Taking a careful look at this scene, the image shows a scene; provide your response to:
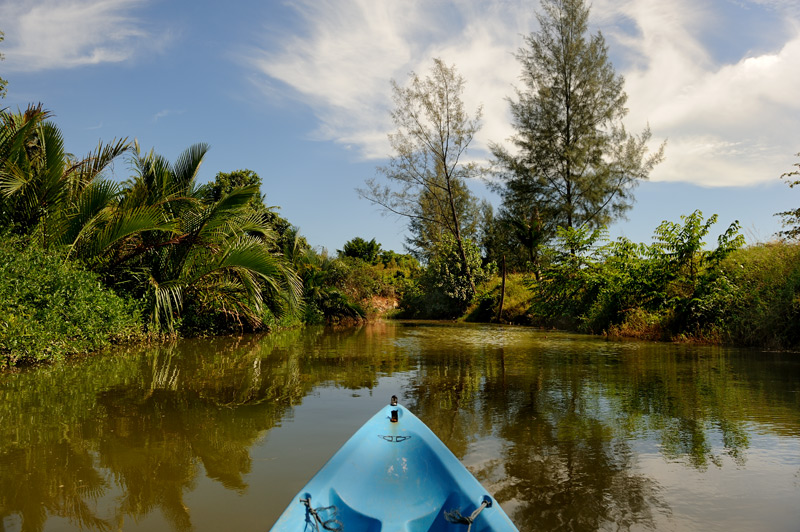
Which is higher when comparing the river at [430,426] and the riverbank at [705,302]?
the riverbank at [705,302]

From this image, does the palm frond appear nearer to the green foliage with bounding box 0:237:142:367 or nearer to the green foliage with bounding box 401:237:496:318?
the green foliage with bounding box 0:237:142:367

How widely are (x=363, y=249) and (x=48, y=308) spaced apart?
3422 centimetres

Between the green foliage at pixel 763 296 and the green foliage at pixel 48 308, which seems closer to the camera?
the green foliage at pixel 48 308

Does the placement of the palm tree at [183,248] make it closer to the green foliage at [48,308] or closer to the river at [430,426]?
the green foliage at [48,308]

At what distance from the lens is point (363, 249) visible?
140ft

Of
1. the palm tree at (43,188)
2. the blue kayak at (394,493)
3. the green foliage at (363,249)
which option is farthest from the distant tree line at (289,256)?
the green foliage at (363,249)

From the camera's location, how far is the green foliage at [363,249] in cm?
4184

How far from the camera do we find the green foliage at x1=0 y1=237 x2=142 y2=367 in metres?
7.74

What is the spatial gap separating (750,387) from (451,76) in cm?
2382

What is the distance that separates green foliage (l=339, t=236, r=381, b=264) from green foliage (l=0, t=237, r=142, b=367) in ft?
101

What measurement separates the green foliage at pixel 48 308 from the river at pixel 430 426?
43 centimetres

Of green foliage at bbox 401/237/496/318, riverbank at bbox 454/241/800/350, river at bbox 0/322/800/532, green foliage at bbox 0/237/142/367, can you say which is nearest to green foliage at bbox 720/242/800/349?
riverbank at bbox 454/241/800/350

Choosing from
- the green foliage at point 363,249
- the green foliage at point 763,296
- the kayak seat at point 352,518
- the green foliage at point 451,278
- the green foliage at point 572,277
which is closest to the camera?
the kayak seat at point 352,518

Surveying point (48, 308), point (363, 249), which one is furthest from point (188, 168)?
point (363, 249)
